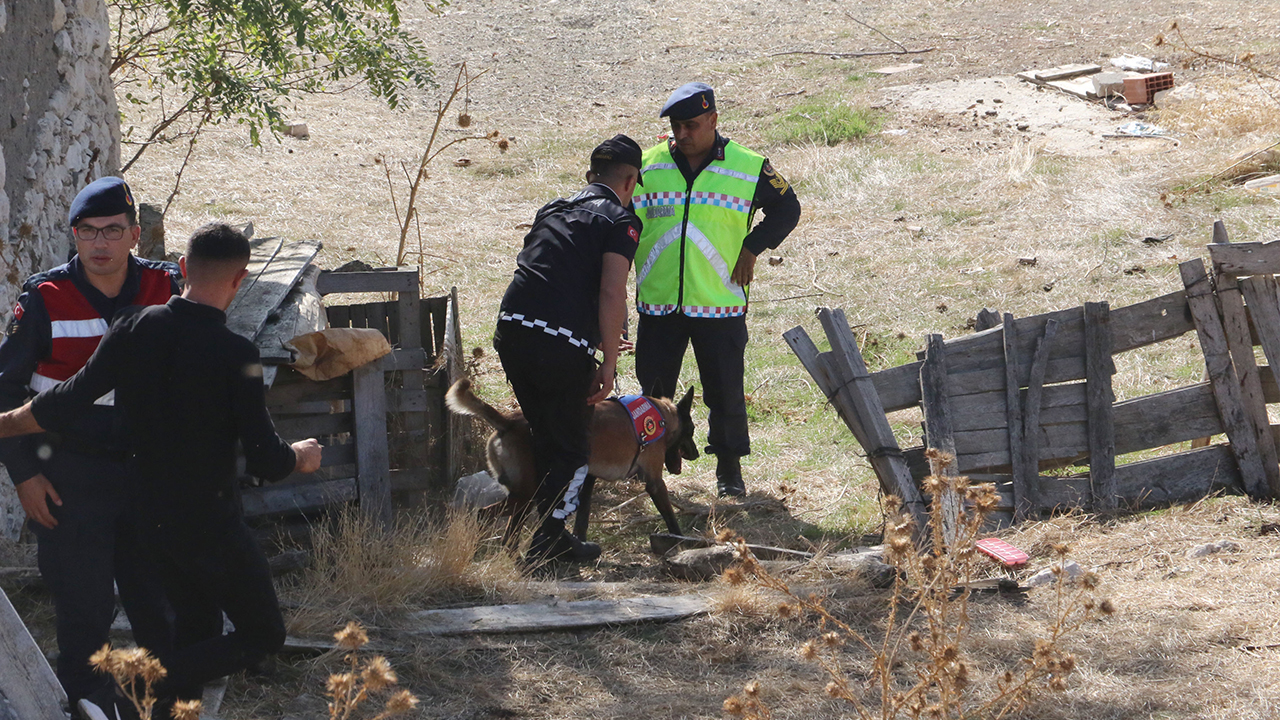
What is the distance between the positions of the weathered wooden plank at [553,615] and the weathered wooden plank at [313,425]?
3.96ft

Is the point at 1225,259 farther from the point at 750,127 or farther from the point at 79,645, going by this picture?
the point at 750,127

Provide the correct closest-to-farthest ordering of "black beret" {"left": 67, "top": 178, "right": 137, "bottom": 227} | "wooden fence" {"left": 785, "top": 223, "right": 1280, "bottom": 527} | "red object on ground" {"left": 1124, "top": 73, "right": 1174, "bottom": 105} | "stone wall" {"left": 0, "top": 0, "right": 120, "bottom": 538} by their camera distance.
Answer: "black beret" {"left": 67, "top": 178, "right": 137, "bottom": 227} < "stone wall" {"left": 0, "top": 0, "right": 120, "bottom": 538} < "wooden fence" {"left": 785, "top": 223, "right": 1280, "bottom": 527} < "red object on ground" {"left": 1124, "top": 73, "right": 1174, "bottom": 105}

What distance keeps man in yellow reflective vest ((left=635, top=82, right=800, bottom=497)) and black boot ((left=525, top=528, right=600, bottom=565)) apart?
131 centimetres

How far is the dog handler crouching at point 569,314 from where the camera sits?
5086 millimetres

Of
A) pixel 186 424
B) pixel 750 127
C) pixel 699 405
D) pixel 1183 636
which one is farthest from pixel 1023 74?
pixel 186 424

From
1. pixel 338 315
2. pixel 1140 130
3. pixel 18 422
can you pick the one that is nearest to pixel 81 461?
pixel 18 422

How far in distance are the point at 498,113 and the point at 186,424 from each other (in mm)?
15127

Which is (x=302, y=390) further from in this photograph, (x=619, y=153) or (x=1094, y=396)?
(x=1094, y=396)

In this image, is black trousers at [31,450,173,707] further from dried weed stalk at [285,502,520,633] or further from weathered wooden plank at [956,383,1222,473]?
weathered wooden plank at [956,383,1222,473]

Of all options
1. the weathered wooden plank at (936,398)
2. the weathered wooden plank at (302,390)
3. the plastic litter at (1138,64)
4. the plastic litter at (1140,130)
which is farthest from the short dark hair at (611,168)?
the plastic litter at (1138,64)

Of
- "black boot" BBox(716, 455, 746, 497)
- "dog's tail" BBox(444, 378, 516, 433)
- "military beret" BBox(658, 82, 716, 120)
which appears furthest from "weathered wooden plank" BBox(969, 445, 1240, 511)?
"dog's tail" BBox(444, 378, 516, 433)

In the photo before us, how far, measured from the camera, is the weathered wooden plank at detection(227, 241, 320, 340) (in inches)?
198

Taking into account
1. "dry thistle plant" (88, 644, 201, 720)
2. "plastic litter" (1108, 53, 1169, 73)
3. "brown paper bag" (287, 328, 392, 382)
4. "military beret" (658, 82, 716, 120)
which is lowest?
"dry thistle plant" (88, 644, 201, 720)

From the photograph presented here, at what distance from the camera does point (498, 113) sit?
58.2ft
